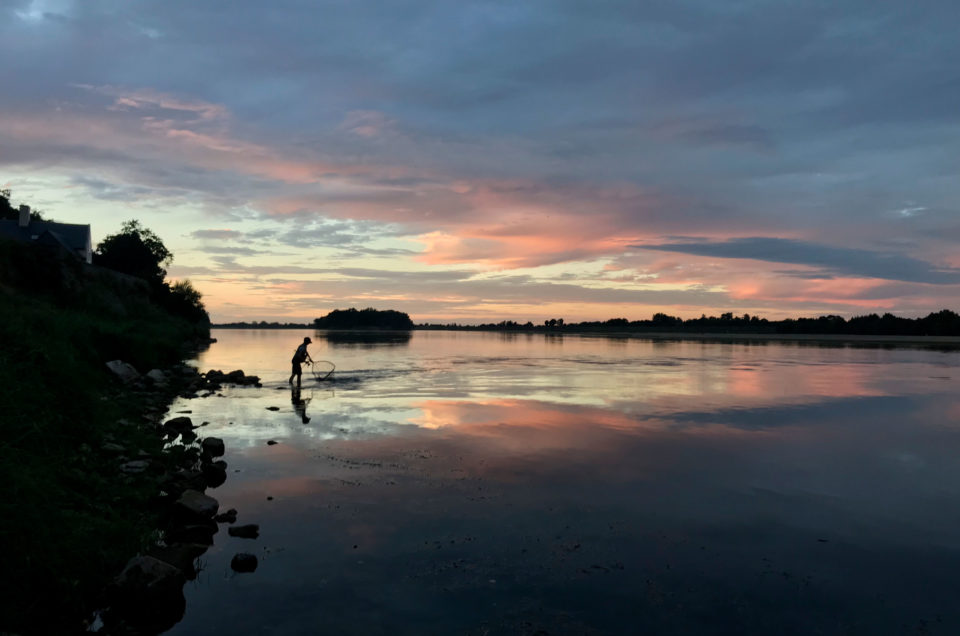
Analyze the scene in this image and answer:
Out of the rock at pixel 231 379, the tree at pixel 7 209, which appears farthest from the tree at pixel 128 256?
the rock at pixel 231 379

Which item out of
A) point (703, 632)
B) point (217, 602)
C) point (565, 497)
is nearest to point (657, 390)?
point (565, 497)

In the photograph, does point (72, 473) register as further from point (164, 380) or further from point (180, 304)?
point (180, 304)

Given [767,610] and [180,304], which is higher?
[180,304]

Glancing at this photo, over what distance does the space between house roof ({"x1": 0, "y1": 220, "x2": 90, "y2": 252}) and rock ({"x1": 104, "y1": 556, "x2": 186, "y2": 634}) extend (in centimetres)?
8175

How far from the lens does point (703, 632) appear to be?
759 cm

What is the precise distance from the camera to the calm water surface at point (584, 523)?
26.3ft

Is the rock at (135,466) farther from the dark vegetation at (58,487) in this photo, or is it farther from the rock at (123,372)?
the rock at (123,372)

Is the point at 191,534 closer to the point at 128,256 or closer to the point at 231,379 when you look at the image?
the point at 231,379

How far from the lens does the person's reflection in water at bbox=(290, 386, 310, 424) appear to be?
897 inches

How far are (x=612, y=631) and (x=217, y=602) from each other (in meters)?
5.51

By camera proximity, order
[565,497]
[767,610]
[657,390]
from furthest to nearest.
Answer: [657,390] < [565,497] < [767,610]

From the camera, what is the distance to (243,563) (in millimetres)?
9234

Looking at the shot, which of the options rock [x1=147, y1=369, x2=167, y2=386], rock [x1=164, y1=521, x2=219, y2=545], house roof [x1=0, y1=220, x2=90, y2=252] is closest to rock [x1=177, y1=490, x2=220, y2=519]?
rock [x1=164, y1=521, x2=219, y2=545]

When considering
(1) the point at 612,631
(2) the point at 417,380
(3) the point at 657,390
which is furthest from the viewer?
(2) the point at 417,380
